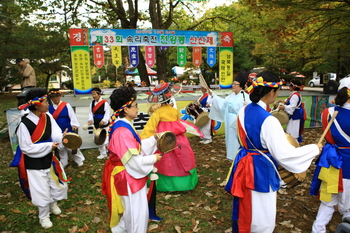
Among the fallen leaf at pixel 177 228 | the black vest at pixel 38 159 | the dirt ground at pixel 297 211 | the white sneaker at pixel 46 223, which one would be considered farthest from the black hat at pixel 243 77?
the white sneaker at pixel 46 223

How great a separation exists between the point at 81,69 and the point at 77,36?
56.2 inches

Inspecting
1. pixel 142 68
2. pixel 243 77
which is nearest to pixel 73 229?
pixel 243 77

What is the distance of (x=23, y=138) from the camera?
3.35 m

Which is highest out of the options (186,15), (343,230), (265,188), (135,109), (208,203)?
(186,15)

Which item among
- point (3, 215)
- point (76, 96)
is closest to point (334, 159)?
point (3, 215)

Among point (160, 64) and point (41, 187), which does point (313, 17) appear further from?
point (41, 187)

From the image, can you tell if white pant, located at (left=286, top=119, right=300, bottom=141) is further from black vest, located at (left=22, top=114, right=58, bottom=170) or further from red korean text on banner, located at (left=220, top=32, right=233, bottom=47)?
red korean text on banner, located at (left=220, top=32, right=233, bottom=47)

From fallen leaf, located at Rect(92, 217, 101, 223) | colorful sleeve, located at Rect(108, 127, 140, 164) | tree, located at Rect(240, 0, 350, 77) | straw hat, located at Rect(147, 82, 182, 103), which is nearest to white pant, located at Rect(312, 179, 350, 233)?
colorful sleeve, located at Rect(108, 127, 140, 164)

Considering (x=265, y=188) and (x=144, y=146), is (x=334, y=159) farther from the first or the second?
(x=144, y=146)

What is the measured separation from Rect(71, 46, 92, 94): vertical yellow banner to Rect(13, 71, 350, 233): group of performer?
7.90 m

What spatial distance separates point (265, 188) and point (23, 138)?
2974 millimetres

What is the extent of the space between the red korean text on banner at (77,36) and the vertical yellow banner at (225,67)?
259 inches

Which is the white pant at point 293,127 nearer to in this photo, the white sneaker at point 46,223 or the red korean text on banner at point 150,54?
the white sneaker at point 46,223

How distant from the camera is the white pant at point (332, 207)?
3.20 metres
